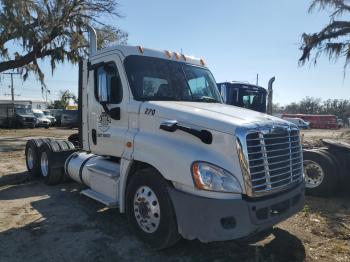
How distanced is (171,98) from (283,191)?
2102mm

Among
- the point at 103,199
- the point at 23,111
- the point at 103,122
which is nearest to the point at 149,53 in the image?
the point at 103,122

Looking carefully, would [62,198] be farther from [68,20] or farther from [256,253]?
[68,20]

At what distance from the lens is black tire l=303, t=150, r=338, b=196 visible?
723 cm

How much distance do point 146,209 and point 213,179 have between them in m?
1.17

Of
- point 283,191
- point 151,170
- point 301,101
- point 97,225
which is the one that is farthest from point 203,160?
point 301,101

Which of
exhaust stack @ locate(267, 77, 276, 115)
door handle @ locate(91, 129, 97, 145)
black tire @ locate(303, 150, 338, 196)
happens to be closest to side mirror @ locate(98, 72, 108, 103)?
door handle @ locate(91, 129, 97, 145)

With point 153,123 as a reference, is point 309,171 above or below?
below

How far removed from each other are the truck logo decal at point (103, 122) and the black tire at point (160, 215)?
1.34 metres

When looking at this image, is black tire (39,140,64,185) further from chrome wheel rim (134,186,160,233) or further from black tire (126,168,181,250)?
chrome wheel rim (134,186,160,233)

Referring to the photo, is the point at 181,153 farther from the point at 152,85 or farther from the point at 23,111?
the point at 23,111

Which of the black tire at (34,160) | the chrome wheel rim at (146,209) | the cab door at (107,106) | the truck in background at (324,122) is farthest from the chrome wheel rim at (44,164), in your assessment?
the truck in background at (324,122)

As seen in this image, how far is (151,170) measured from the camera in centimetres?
455

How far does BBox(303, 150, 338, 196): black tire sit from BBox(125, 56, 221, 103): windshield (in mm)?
2927

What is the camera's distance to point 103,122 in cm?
595
